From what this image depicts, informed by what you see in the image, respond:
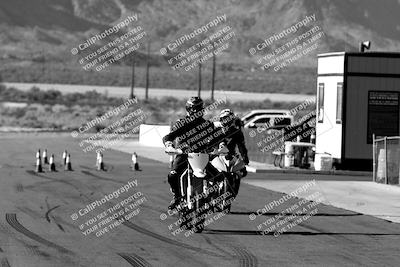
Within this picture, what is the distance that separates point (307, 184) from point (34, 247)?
15.4 m

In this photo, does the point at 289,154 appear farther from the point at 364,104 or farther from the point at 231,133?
the point at 231,133

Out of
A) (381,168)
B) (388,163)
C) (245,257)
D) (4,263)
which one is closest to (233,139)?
(245,257)

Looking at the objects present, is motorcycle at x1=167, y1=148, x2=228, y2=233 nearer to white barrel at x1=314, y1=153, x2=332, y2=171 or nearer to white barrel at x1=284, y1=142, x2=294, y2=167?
white barrel at x1=314, y1=153, x2=332, y2=171

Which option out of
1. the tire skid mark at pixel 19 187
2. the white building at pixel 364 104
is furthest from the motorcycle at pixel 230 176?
Answer: the white building at pixel 364 104

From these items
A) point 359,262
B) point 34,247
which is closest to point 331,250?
point 359,262

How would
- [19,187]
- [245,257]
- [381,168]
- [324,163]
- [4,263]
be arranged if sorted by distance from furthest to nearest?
[324,163]
[381,168]
[19,187]
[245,257]
[4,263]

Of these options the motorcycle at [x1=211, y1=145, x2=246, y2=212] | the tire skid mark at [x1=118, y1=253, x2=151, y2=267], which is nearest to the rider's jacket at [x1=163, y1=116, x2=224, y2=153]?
the motorcycle at [x1=211, y1=145, x2=246, y2=212]

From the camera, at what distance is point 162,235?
15.9 metres

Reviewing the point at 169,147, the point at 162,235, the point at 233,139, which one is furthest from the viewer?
the point at 233,139

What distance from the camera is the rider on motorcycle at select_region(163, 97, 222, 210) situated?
54.5ft

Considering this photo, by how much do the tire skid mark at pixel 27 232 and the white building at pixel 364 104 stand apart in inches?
745

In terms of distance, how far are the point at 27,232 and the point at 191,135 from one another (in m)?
2.81

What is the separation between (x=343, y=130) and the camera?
35.6 metres

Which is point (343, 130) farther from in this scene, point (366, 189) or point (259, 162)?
point (366, 189)
